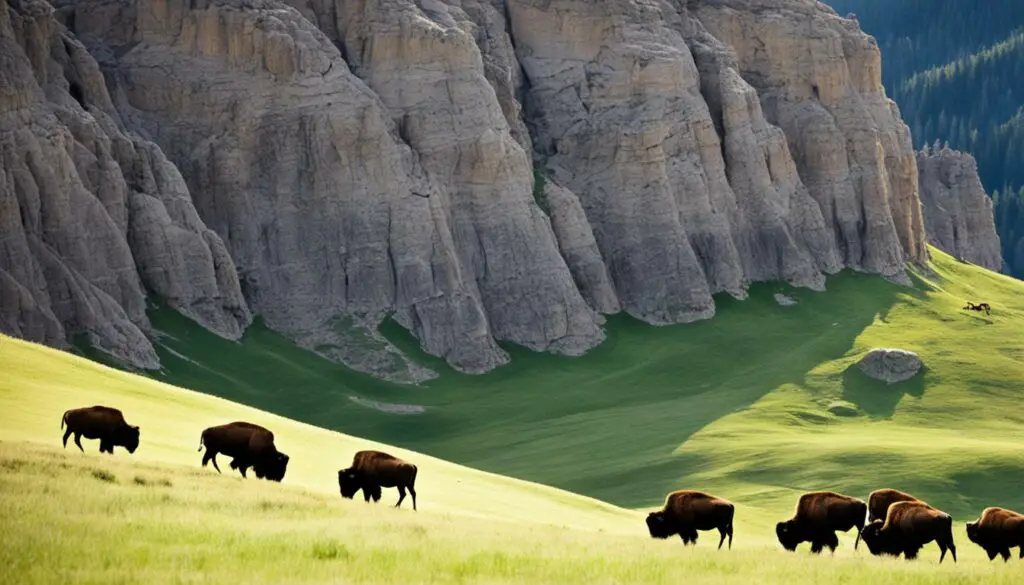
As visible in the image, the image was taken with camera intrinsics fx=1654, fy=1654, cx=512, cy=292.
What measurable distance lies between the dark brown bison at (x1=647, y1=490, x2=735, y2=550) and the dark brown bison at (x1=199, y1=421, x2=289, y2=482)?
9.01m

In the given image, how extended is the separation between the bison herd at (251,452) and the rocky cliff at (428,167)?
37839 millimetres

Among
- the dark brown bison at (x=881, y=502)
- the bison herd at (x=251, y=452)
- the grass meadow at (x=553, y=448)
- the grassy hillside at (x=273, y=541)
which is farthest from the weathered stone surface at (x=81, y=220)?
the dark brown bison at (x=881, y=502)

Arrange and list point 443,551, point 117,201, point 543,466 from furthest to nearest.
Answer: point 117,201
point 543,466
point 443,551

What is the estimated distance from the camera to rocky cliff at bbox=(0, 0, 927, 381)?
83938mm

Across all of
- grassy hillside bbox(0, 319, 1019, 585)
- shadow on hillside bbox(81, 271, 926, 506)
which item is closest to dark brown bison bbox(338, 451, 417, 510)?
grassy hillside bbox(0, 319, 1019, 585)

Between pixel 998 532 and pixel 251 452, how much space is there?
54.5ft

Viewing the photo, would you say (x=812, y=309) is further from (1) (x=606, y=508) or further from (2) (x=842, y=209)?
(1) (x=606, y=508)

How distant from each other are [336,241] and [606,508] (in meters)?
45.5

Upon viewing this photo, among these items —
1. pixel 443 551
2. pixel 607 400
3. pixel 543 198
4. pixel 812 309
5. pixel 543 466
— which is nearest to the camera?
pixel 443 551

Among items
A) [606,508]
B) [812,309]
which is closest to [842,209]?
[812,309]

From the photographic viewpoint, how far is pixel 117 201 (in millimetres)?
84938

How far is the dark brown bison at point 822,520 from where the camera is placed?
34.2 meters

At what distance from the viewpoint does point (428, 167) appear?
9931 cm

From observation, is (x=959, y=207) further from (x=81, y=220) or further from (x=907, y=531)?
(x=907, y=531)
